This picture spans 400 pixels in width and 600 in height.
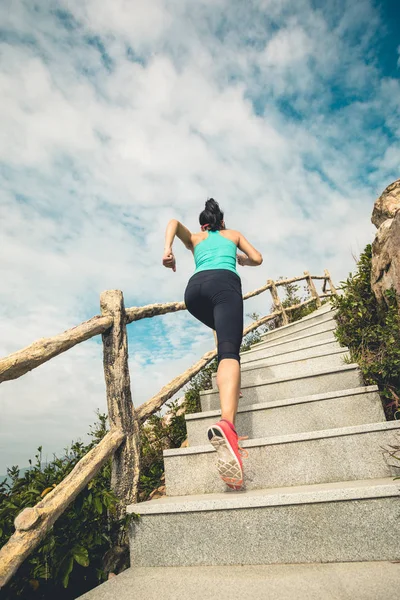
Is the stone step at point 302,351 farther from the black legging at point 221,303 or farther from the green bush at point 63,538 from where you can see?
the green bush at point 63,538

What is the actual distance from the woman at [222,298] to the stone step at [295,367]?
1.11 m

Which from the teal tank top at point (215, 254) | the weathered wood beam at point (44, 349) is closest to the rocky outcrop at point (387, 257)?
the teal tank top at point (215, 254)

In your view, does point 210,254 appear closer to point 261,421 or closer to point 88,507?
point 261,421

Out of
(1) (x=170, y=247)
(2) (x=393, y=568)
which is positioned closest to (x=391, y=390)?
(2) (x=393, y=568)

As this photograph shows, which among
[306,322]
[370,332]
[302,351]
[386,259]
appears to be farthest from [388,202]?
[306,322]

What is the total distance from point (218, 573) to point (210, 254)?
1.68m

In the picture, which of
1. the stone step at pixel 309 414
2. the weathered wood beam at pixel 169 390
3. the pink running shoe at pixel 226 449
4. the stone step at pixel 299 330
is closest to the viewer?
the pink running shoe at pixel 226 449

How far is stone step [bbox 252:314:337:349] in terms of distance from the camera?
13.9 feet

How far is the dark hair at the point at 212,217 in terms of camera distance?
98.8 inches

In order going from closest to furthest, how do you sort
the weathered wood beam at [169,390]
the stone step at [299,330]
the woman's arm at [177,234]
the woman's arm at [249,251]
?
the woman's arm at [177,234]
the weathered wood beam at [169,390]
the woman's arm at [249,251]
the stone step at [299,330]

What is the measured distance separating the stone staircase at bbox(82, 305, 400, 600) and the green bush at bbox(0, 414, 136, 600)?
0.52ft

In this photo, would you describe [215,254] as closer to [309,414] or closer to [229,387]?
[229,387]

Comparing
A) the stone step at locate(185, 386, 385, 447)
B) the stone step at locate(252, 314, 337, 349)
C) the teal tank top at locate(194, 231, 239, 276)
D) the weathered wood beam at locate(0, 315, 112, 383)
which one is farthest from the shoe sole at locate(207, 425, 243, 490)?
the stone step at locate(252, 314, 337, 349)

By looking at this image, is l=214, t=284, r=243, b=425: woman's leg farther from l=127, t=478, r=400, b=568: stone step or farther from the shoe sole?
l=127, t=478, r=400, b=568: stone step
